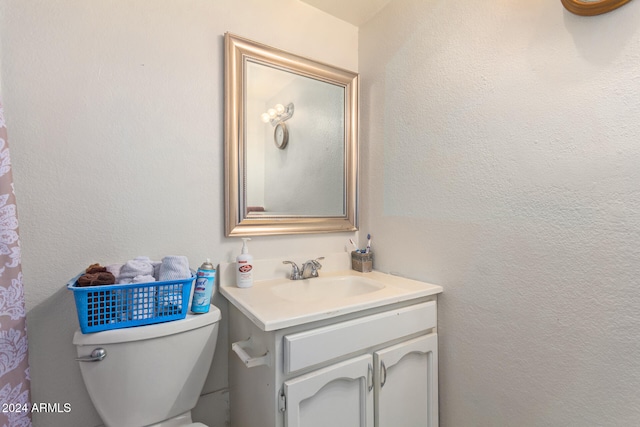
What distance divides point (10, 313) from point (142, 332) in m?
0.39

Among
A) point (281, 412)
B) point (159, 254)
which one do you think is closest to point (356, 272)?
point (281, 412)

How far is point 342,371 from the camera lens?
3.12 feet

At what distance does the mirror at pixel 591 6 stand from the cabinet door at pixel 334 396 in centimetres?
122

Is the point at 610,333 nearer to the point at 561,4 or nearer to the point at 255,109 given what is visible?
the point at 561,4

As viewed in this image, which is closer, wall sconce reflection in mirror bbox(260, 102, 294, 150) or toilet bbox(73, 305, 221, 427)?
toilet bbox(73, 305, 221, 427)

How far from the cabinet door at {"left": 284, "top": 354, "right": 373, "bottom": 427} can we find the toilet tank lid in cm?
37

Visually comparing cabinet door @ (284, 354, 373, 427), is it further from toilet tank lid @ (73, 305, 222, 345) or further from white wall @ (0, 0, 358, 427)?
white wall @ (0, 0, 358, 427)

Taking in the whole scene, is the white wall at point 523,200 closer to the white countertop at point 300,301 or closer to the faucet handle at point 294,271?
the white countertop at point 300,301

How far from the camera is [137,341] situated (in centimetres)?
88

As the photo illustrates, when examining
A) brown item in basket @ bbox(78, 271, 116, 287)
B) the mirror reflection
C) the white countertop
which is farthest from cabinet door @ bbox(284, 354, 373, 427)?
the mirror reflection

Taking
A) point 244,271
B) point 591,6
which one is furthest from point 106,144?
point 591,6

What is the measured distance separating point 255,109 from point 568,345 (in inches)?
56.6

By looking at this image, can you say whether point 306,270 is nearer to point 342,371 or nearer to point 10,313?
point 342,371

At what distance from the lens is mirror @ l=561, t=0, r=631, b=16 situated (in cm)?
78
